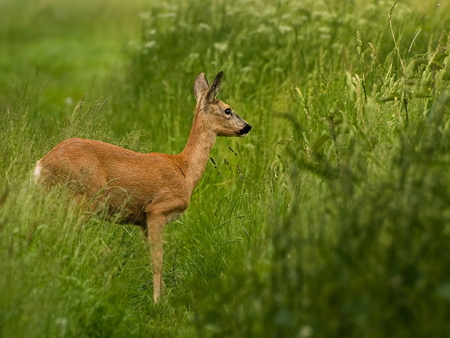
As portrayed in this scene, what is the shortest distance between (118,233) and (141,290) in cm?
42

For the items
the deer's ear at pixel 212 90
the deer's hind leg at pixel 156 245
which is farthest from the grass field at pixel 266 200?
the deer's ear at pixel 212 90

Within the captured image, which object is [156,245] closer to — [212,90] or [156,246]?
[156,246]

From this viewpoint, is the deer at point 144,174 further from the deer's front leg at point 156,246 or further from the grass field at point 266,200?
the grass field at point 266,200

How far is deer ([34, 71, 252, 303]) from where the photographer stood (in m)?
5.19

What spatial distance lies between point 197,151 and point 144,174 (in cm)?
67

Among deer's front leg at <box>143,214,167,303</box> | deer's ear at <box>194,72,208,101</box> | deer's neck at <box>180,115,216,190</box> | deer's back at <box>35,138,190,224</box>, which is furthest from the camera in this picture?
deer's ear at <box>194,72,208,101</box>

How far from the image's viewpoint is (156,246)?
554cm

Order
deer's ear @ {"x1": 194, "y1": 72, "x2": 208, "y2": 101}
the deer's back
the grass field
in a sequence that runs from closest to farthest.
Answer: the grass field
the deer's back
deer's ear @ {"x1": 194, "y1": 72, "x2": 208, "y2": 101}

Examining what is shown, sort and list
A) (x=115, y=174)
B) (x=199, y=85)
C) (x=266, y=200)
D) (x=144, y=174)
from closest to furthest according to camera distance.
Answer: (x=266, y=200) → (x=115, y=174) → (x=144, y=174) → (x=199, y=85)

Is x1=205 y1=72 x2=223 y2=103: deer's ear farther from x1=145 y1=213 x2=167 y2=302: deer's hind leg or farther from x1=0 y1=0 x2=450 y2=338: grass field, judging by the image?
x1=145 y1=213 x2=167 y2=302: deer's hind leg

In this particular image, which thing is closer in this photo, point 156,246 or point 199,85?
point 156,246

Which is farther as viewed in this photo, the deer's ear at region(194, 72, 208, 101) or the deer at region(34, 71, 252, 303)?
the deer's ear at region(194, 72, 208, 101)

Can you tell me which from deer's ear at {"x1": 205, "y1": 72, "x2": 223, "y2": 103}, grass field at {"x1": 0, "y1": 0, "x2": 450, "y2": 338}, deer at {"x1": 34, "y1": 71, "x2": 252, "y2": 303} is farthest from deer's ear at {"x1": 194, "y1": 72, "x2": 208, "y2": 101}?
grass field at {"x1": 0, "y1": 0, "x2": 450, "y2": 338}

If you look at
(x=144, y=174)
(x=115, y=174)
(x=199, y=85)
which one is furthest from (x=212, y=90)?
(x=115, y=174)
